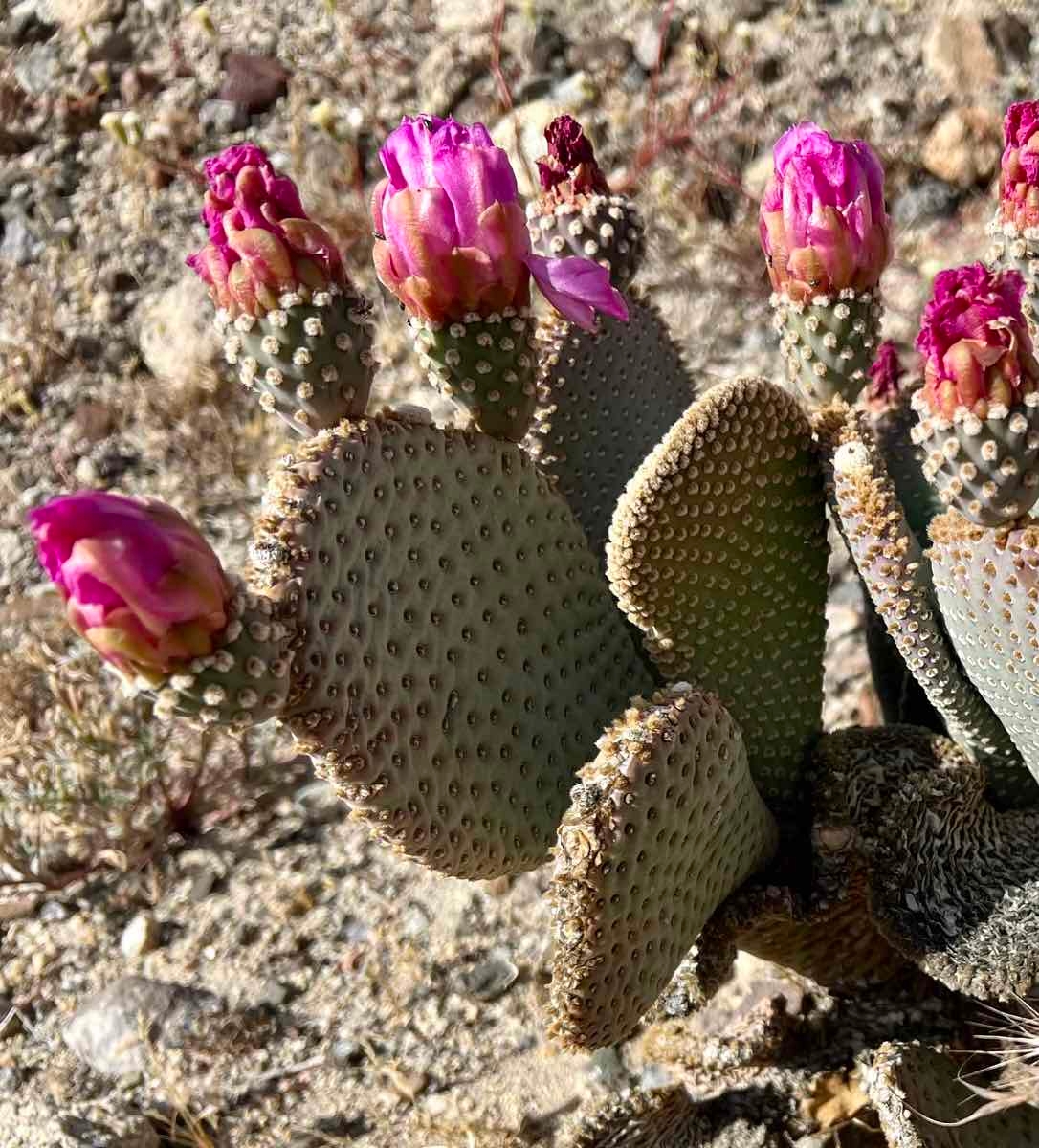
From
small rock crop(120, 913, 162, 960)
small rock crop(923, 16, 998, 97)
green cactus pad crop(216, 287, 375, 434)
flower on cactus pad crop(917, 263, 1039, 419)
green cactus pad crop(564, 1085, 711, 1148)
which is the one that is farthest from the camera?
small rock crop(923, 16, 998, 97)

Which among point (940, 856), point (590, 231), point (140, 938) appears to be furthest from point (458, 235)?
point (140, 938)

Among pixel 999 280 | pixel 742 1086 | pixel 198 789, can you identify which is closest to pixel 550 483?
pixel 999 280

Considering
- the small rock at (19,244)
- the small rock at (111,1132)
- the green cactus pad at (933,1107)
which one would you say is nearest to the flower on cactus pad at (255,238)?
the green cactus pad at (933,1107)

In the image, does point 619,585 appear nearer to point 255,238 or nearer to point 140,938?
point 255,238

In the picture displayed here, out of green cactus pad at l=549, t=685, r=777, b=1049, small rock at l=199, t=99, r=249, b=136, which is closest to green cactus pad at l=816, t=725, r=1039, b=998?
green cactus pad at l=549, t=685, r=777, b=1049

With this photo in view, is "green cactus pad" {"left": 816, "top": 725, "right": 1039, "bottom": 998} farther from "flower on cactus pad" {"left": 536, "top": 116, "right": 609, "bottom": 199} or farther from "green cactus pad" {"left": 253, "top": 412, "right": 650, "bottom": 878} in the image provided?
"flower on cactus pad" {"left": 536, "top": 116, "right": 609, "bottom": 199}

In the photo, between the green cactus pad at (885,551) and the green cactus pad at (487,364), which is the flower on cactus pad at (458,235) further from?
the green cactus pad at (885,551)
